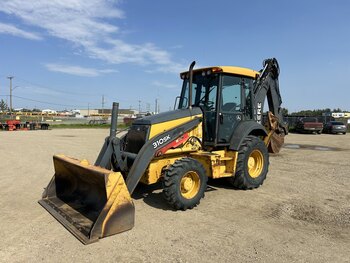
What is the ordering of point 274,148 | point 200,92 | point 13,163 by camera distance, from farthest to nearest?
point 13,163, point 274,148, point 200,92

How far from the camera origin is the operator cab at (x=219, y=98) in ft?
23.2

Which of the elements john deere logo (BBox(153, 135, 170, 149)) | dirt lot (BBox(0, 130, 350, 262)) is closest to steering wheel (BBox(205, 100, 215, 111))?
john deere logo (BBox(153, 135, 170, 149))

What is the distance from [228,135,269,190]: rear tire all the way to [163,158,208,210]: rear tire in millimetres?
1398

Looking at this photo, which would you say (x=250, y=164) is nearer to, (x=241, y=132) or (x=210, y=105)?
(x=241, y=132)

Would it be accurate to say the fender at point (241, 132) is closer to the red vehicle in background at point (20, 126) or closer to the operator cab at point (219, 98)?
the operator cab at point (219, 98)

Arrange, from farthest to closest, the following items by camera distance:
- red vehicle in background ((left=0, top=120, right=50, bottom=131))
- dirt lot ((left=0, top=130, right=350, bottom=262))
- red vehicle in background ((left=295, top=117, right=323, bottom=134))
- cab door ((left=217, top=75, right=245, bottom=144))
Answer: red vehicle in background ((left=0, top=120, right=50, bottom=131)) < red vehicle in background ((left=295, top=117, right=323, bottom=134)) < cab door ((left=217, top=75, right=245, bottom=144)) < dirt lot ((left=0, top=130, right=350, bottom=262))

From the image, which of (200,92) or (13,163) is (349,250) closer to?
(200,92)

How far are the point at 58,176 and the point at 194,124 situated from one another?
116 inches

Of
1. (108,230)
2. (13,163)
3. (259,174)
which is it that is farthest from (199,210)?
(13,163)

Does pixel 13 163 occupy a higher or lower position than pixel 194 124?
lower

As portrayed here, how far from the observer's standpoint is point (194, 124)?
22.4 ft

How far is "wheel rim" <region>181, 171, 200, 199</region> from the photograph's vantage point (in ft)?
19.7

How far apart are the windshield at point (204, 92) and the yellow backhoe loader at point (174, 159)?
0.9 inches

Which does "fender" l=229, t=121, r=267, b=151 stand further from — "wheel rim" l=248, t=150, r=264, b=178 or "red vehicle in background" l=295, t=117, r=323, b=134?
"red vehicle in background" l=295, t=117, r=323, b=134
